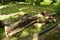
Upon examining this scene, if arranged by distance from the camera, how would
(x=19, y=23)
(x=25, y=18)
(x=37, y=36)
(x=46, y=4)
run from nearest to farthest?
1. (x=37, y=36)
2. (x=19, y=23)
3. (x=25, y=18)
4. (x=46, y=4)

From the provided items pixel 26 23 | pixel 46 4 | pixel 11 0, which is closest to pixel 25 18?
pixel 26 23

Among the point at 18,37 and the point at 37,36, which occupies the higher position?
the point at 37,36

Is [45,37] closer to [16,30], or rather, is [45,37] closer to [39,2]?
[16,30]

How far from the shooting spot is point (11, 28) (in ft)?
21.1

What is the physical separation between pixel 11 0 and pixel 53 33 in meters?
8.25

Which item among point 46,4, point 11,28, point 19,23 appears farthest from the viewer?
point 46,4

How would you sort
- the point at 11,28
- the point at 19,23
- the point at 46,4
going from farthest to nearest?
the point at 46,4
the point at 19,23
the point at 11,28

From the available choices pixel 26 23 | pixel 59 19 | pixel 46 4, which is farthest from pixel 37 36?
pixel 46 4

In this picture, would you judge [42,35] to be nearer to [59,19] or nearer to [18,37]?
[18,37]

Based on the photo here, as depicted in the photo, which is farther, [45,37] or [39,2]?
[39,2]

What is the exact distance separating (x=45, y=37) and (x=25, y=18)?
216 centimetres

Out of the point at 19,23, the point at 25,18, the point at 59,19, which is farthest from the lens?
the point at 59,19

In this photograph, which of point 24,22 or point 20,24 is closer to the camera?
point 20,24

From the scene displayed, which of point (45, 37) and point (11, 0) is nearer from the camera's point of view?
point (45, 37)
